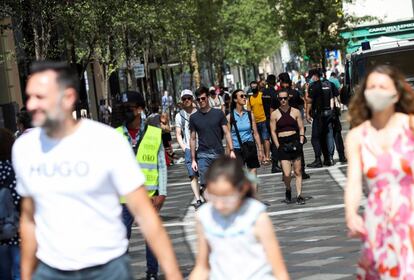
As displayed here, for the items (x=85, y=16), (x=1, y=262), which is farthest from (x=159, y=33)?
(x=1, y=262)

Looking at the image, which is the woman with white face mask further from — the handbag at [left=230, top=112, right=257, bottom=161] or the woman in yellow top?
the woman in yellow top

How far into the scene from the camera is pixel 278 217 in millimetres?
15328

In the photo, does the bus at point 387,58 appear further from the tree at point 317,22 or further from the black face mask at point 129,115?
the tree at point 317,22

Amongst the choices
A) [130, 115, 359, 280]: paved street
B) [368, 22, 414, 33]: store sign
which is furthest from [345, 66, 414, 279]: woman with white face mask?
[368, 22, 414, 33]: store sign

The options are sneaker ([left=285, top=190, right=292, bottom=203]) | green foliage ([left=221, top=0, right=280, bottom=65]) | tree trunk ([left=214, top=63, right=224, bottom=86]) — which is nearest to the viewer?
sneaker ([left=285, top=190, right=292, bottom=203])

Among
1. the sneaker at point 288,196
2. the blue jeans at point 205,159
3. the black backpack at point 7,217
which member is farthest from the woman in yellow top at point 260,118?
the black backpack at point 7,217

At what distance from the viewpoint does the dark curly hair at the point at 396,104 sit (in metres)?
6.55

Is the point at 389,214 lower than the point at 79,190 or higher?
lower

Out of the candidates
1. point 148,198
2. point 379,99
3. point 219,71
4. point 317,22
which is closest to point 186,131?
point 379,99

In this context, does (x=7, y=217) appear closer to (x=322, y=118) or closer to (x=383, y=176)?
(x=383, y=176)

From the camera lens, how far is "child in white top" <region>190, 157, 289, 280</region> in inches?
219

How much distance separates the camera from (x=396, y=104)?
21.6ft

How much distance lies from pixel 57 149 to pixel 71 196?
234 mm

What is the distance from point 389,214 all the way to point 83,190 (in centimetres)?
167
